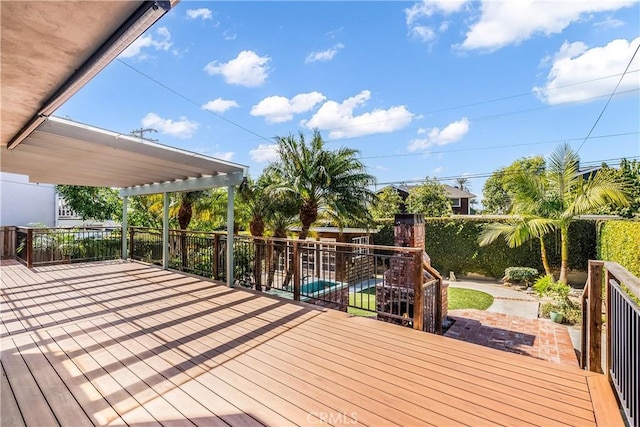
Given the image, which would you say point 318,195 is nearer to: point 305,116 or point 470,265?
point 470,265

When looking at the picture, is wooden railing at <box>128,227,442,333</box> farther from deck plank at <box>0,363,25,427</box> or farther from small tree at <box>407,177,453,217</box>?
small tree at <box>407,177,453,217</box>

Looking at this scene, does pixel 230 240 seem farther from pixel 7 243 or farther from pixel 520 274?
pixel 520 274

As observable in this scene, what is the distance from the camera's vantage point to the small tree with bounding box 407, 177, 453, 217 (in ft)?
71.5

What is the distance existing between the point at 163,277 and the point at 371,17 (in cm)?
1109

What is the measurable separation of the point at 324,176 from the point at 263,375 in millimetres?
6543

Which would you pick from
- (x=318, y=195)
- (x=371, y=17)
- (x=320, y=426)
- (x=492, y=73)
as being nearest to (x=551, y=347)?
(x=320, y=426)

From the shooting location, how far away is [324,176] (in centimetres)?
860

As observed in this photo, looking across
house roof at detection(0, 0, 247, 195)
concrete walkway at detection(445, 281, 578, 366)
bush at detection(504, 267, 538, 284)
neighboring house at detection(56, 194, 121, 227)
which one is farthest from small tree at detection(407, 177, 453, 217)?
neighboring house at detection(56, 194, 121, 227)

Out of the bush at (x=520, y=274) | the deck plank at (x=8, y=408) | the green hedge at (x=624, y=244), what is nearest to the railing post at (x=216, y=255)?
the deck plank at (x=8, y=408)

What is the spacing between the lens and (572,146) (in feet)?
27.8

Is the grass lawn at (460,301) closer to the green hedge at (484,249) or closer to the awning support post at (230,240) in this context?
the green hedge at (484,249)

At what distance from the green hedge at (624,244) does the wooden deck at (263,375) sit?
118 inches

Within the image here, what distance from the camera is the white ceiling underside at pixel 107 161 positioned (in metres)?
3.89

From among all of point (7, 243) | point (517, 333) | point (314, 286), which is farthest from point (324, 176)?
point (7, 243)
